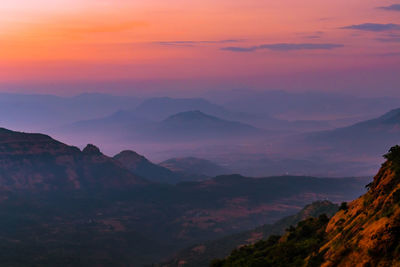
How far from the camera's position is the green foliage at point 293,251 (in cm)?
3722

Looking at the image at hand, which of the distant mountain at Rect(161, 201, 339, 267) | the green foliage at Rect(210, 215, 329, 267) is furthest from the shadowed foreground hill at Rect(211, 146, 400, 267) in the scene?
the distant mountain at Rect(161, 201, 339, 267)

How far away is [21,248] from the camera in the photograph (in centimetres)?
12700

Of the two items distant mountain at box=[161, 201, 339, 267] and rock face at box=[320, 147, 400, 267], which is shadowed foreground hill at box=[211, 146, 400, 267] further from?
distant mountain at box=[161, 201, 339, 267]

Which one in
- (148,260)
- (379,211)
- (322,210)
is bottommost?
(148,260)

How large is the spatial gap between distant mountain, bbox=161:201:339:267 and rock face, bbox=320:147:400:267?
7388cm

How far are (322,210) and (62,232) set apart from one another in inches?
3589

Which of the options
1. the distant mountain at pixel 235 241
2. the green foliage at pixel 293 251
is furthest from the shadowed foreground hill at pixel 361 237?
the distant mountain at pixel 235 241

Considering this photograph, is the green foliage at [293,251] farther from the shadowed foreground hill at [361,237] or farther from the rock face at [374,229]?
the rock face at [374,229]

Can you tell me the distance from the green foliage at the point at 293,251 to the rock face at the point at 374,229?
2.05 metres

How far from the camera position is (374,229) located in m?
26.7

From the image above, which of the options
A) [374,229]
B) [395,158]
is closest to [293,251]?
[395,158]

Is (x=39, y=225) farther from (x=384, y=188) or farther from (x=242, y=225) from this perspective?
(x=384, y=188)

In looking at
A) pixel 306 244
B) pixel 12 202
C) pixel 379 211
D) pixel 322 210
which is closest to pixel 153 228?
pixel 12 202

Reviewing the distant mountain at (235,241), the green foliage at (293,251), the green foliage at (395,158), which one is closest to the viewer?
the green foliage at (395,158)
